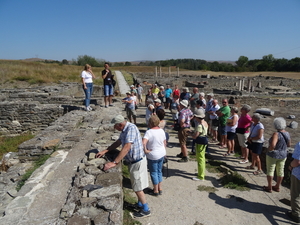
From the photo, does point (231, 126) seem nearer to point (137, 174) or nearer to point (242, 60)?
point (137, 174)

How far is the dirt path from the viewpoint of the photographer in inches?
150

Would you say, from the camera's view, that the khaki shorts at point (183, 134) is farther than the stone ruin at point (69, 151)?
Yes

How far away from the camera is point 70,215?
2.95 metres

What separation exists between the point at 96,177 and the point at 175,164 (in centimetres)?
262

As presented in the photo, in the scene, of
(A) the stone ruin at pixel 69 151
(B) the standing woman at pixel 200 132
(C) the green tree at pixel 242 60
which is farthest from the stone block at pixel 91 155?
(C) the green tree at pixel 242 60

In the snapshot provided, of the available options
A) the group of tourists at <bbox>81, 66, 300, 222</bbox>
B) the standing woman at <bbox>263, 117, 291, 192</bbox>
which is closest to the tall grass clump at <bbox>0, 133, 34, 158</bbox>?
the group of tourists at <bbox>81, 66, 300, 222</bbox>

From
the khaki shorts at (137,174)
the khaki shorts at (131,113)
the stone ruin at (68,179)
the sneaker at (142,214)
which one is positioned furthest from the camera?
the khaki shorts at (131,113)

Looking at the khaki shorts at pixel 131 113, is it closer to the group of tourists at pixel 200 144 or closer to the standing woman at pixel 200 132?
the group of tourists at pixel 200 144

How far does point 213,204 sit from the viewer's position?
4.24 metres

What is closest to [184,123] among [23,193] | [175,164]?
[175,164]

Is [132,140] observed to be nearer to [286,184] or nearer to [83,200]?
[83,200]

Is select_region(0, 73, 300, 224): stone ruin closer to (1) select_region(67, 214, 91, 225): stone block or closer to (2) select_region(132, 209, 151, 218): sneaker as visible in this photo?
(1) select_region(67, 214, 91, 225): stone block

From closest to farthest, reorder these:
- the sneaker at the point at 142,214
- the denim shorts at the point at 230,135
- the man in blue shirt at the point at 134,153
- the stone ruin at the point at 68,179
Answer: the stone ruin at the point at 68,179, the man in blue shirt at the point at 134,153, the sneaker at the point at 142,214, the denim shorts at the point at 230,135

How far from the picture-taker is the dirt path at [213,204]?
12.5ft
